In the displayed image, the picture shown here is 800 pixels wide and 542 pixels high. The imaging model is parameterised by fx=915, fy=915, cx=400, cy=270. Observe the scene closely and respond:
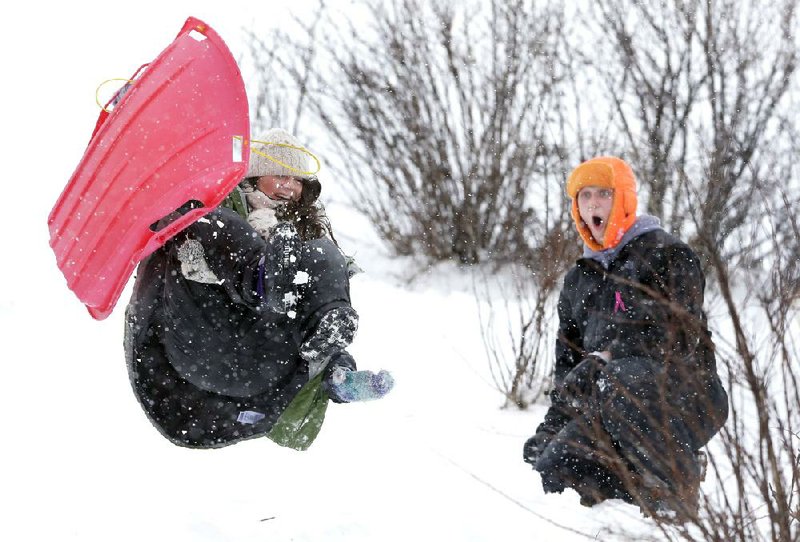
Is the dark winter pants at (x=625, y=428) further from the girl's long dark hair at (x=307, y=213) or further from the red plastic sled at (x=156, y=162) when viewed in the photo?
the red plastic sled at (x=156, y=162)

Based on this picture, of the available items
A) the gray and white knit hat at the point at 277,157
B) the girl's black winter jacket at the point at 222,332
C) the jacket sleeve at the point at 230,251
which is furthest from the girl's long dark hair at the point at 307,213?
the jacket sleeve at the point at 230,251

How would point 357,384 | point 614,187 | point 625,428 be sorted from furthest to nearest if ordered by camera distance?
point 614,187 → point 625,428 → point 357,384

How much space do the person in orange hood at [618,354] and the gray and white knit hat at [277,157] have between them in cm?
105

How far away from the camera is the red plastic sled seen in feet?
8.72

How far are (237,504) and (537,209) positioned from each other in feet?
14.6

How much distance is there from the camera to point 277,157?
128 inches

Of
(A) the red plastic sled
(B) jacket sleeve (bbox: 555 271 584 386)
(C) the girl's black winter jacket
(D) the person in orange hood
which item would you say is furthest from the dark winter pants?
(A) the red plastic sled

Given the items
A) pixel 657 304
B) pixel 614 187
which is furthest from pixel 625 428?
pixel 614 187

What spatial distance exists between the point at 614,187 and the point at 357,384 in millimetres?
1255

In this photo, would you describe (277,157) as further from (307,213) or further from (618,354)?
(618,354)

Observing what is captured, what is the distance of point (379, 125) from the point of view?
7.05m

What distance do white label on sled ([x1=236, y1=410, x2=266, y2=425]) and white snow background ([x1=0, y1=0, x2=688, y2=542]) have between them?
0.84ft

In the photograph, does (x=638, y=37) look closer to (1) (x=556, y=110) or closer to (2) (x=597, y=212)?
(1) (x=556, y=110)

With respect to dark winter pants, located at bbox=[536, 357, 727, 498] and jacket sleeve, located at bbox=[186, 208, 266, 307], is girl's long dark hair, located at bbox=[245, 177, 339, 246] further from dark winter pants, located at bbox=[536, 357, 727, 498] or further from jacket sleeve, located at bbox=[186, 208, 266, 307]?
dark winter pants, located at bbox=[536, 357, 727, 498]
